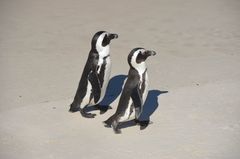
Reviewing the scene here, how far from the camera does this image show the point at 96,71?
5.43m

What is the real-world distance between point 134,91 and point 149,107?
766 mm

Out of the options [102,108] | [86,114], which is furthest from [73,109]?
[102,108]

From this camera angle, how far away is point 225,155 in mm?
4723

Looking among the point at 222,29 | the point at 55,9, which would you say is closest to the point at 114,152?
the point at 222,29

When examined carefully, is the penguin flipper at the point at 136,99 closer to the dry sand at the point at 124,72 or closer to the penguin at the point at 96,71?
the dry sand at the point at 124,72

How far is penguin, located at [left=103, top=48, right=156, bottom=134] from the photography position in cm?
513

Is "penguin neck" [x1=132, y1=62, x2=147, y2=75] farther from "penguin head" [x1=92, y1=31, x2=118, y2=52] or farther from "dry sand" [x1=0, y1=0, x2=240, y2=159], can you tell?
"dry sand" [x1=0, y1=0, x2=240, y2=159]

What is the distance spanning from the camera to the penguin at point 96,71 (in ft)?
17.8

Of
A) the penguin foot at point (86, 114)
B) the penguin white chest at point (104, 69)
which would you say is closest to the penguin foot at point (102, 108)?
the penguin foot at point (86, 114)

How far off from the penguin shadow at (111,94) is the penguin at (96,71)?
26 centimetres

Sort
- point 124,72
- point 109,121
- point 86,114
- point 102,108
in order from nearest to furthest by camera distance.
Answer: point 109,121 → point 86,114 → point 102,108 → point 124,72

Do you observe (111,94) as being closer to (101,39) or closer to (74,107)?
(74,107)

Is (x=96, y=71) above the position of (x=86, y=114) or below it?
above

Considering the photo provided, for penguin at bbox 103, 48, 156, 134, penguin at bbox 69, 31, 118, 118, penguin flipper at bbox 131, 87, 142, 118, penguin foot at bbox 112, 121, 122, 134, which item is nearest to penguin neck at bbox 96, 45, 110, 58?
penguin at bbox 69, 31, 118, 118
